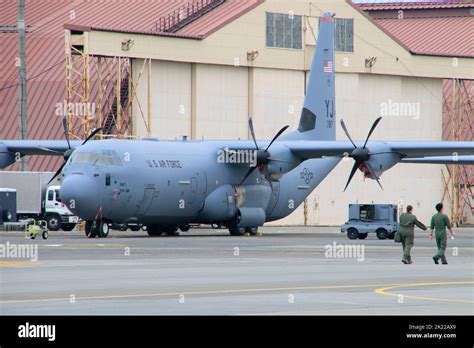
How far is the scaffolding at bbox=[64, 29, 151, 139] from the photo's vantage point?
201 feet

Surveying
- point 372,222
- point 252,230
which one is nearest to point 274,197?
point 252,230

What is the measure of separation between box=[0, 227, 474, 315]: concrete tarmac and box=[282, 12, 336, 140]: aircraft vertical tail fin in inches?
713

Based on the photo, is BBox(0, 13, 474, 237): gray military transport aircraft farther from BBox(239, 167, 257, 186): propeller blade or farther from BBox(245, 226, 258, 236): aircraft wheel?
BBox(245, 226, 258, 236): aircraft wheel

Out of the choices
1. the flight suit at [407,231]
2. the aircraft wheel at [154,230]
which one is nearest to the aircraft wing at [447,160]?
the aircraft wheel at [154,230]

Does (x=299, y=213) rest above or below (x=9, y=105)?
below

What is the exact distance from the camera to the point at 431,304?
18.1m

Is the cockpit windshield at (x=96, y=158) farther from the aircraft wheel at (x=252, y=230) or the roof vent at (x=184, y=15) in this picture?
the roof vent at (x=184, y=15)

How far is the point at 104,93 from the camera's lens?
66438mm

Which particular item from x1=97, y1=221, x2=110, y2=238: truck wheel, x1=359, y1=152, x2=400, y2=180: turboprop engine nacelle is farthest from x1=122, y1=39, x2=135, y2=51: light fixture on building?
x1=359, y1=152, x2=400, y2=180: turboprop engine nacelle

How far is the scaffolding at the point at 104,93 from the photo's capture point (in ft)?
201
